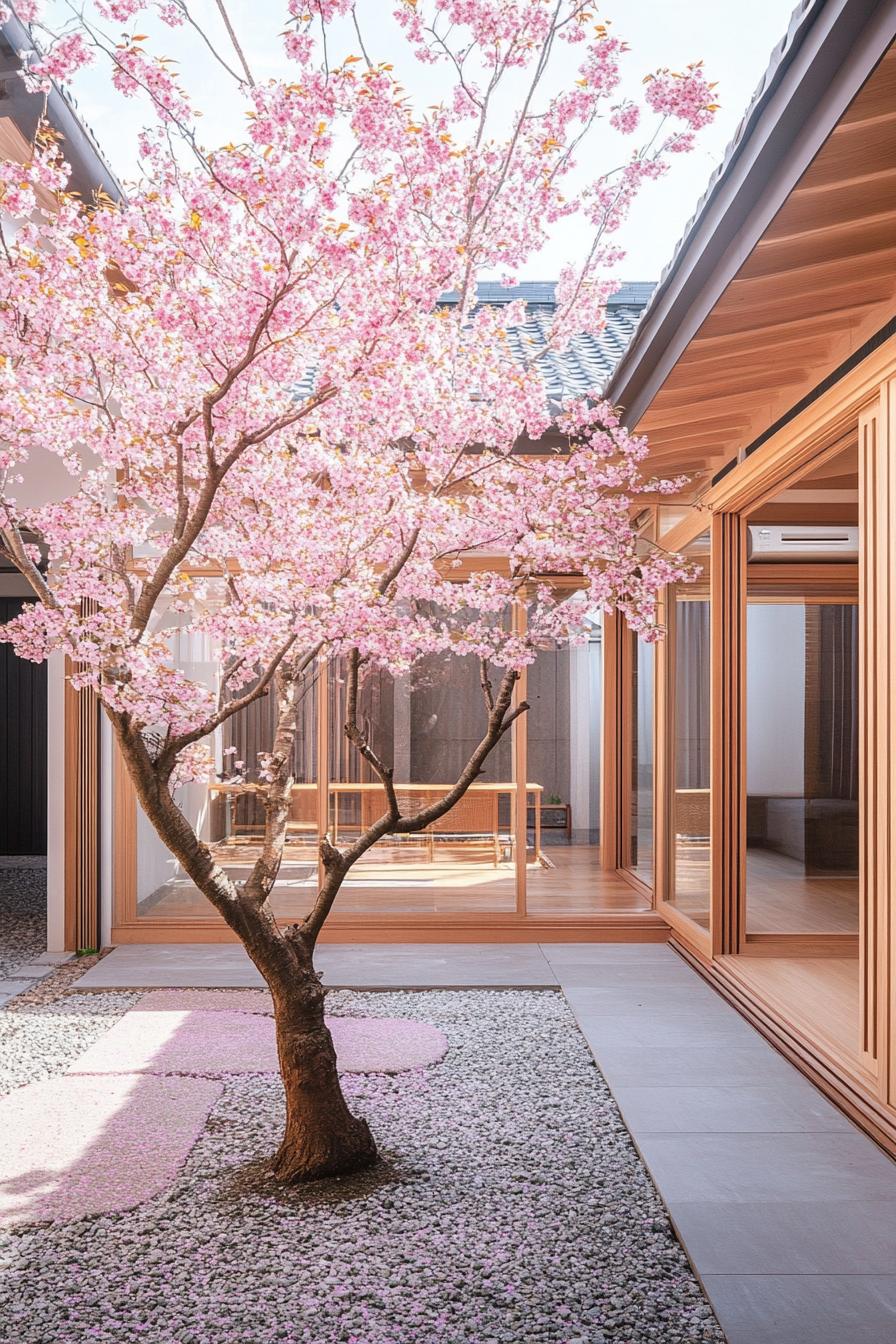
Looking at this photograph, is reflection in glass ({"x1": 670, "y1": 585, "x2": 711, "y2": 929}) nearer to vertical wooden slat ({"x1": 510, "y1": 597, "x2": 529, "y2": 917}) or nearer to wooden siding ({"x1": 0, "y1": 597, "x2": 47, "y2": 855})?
vertical wooden slat ({"x1": 510, "y1": 597, "x2": 529, "y2": 917})

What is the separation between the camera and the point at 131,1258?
248 centimetres

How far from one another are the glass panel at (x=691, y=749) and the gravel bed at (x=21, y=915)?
3.65 meters

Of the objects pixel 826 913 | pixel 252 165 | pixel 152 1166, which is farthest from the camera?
pixel 826 913

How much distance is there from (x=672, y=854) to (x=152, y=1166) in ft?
12.6

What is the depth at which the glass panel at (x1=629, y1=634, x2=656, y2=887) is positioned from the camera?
6.71m

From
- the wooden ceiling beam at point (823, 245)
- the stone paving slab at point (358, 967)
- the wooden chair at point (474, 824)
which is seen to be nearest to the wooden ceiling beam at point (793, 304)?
the wooden ceiling beam at point (823, 245)

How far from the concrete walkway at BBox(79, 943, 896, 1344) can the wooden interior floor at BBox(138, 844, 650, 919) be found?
574mm

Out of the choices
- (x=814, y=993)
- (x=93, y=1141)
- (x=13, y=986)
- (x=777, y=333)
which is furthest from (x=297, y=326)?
(x=13, y=986)

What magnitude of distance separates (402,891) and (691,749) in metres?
1.92

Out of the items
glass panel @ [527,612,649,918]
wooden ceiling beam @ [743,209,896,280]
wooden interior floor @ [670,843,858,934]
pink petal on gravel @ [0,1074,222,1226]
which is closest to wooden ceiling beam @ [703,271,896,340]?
wooden ceiling beam @ [743,209,896,280]

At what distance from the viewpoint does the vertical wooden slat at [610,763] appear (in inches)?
298

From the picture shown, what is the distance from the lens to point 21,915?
7.07 m

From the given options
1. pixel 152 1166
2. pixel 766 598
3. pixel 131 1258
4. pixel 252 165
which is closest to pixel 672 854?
pixel 766 598

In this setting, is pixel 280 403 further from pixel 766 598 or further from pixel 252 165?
pixel 766 598
